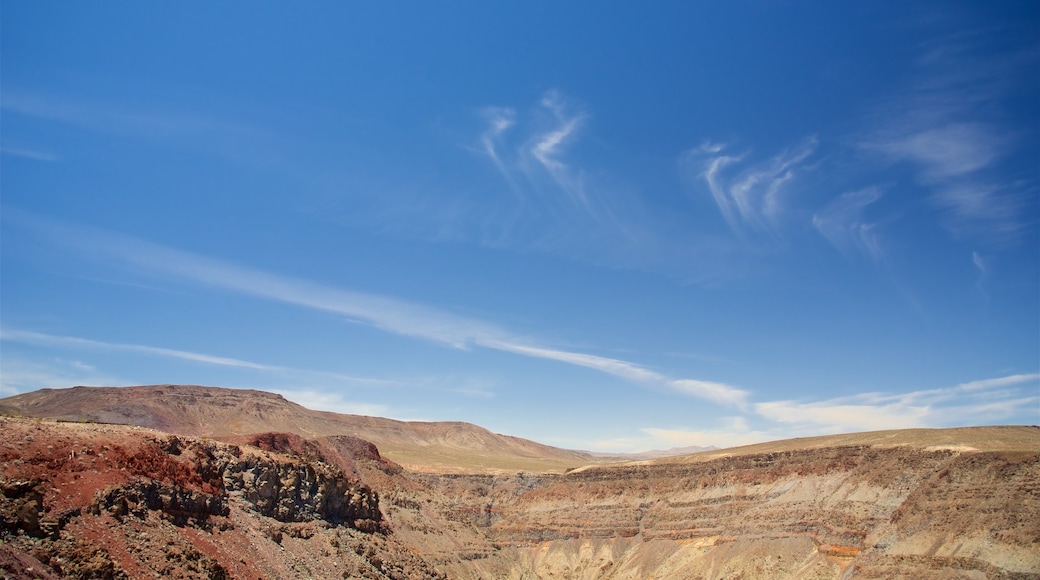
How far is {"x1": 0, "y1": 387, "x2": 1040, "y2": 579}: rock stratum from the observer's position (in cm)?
3384

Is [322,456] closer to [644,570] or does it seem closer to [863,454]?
[644,570]

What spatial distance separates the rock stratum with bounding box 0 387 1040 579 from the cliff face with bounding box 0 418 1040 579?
171mm

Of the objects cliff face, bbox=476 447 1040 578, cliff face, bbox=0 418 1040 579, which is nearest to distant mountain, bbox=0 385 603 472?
cliff face, bbox=476 447 1040 578

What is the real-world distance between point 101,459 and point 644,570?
75.1 m

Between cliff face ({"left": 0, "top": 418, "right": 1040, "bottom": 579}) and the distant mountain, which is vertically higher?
the distant mountain

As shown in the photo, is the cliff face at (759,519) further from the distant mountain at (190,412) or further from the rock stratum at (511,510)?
the distant mountain at (190,412)

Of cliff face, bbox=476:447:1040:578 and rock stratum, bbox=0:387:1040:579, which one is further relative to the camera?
cliff face, bbox=476:447:1040:578

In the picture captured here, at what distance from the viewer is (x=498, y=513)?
12606cm

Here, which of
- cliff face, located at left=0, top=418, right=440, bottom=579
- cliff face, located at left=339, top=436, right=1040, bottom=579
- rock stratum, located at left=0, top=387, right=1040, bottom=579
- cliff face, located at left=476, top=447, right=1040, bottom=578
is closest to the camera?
cliff face, located at left=0, top=418, right=440, bottom=579

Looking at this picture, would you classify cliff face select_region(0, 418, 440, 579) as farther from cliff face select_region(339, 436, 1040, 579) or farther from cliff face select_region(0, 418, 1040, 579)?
cliff face select_region(339, 436, 1040, 579)

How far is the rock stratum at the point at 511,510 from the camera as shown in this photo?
33.8 meters

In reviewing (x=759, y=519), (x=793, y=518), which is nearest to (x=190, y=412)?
(x=759, y=519)

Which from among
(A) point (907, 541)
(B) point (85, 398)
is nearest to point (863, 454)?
(A) point (907, 541)

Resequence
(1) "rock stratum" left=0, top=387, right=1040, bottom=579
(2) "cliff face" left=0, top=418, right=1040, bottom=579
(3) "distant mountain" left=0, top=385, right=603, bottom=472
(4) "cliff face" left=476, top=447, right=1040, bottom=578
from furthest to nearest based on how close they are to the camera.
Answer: (3) "distant mountain" left=0, top=385, right=603, bottom=472 < (4) "cliff face" left=476, top=447, right=1040, bottom=578 < (1) "rock stratum" left=0, top=387, right=1040, bottom=579 < (2) "cliff face" left=0, top=418, right=1040, bottom=579
